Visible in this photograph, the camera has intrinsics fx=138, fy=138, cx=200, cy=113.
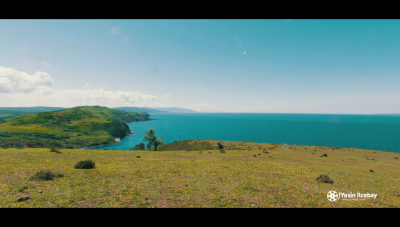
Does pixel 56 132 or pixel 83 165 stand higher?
pixel 83 165

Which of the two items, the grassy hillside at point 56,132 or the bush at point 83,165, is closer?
the bush at point 83,165

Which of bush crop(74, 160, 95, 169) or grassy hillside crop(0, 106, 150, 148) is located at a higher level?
bush crop(74, 160, 95, 169)

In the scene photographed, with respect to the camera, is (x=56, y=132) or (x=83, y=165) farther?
(x=56, y=132)

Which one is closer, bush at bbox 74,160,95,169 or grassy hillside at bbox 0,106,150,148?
bush at bbox 74,160,95,169

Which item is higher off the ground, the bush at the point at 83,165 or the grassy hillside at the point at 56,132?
the bush at the point at 83,165
